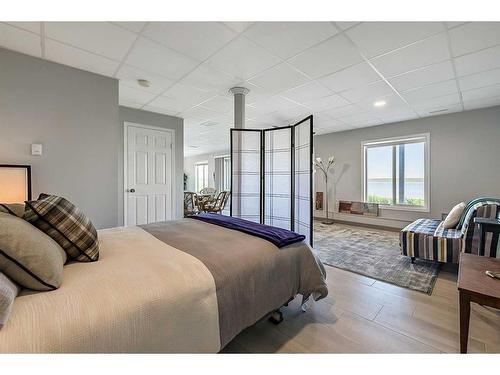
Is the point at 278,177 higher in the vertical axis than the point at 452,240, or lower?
higher

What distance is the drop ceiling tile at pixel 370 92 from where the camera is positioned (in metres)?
3.12

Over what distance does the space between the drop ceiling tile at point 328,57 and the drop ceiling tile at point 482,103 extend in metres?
2.68

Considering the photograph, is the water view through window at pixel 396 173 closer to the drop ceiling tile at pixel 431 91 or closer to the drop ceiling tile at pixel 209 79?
the drop ceiling tile at pixel 431 91

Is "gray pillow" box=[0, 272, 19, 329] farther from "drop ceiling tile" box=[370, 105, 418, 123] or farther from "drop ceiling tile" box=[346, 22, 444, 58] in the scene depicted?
"drop ceiling tile" box=[370, 105, 418, 123]

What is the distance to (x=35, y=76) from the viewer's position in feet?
7.97

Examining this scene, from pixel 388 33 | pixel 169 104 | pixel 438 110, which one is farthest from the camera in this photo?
pixel 438 110

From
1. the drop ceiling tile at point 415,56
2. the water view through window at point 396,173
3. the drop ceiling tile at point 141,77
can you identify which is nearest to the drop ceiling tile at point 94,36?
the drop ceiling tile at point 141,77

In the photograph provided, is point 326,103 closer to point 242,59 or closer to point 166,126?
point 242,59

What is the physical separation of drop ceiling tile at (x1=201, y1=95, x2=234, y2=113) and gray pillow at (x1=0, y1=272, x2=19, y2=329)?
3.19 m

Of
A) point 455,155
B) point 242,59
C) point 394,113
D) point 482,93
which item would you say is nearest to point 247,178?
point 242,59


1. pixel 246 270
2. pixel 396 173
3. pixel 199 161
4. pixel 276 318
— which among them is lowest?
pixel 276 318

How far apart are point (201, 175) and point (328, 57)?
8.59 meters

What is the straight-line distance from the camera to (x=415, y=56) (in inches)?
93.1
